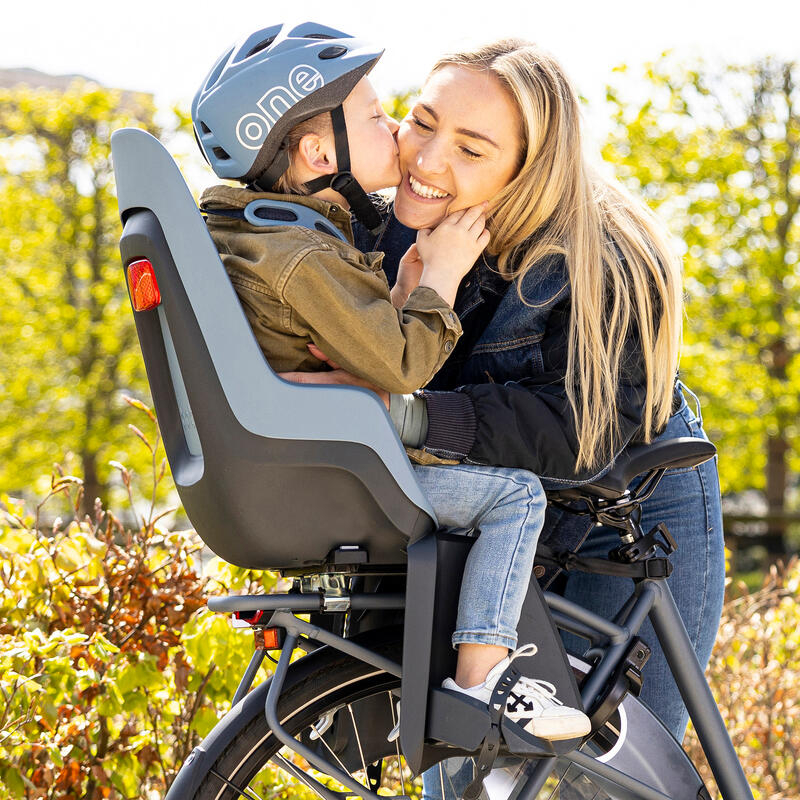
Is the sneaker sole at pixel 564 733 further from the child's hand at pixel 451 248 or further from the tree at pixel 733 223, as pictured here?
the tree at pixel 733 223

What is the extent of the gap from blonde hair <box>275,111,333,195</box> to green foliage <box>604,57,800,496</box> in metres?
7.37

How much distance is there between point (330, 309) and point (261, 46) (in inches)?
23.3

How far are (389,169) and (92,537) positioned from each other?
59.3 inches

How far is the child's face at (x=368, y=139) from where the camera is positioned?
6.29 feet

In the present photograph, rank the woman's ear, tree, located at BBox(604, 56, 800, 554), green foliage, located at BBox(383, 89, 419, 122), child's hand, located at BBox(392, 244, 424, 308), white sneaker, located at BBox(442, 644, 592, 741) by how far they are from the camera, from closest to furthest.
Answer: white sneaker, located at BBox(442, 644, 592, 741) → the woman's ear → child's hand, located at BBox(392, 244, 424, 308) → green foliage, located at BBox(383, 89, 419, 122) → tree, located at BBox(604, 56, 800, 554)

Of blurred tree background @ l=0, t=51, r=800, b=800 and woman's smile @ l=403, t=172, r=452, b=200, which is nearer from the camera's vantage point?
woman's smile @ l=403, t=172, r=452, b=200

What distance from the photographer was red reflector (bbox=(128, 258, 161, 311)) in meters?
1.59

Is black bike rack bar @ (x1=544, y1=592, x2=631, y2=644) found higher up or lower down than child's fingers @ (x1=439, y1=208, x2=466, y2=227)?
lower down

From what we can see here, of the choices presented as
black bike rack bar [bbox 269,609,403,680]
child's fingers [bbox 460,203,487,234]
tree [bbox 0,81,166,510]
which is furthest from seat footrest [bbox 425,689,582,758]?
tree [bbox 0,81,166,510]

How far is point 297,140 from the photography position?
1.88 m

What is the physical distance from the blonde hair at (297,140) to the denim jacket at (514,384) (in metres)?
0.39

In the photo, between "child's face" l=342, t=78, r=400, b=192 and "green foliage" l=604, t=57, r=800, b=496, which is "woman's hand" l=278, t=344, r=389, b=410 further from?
"green foliage" l=604, t=57, r=800, b=496

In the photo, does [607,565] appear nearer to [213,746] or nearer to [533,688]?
[533,688]

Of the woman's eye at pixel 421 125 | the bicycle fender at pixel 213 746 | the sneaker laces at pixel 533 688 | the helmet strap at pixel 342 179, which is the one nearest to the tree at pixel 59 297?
the woman's eye at pixel 421 125
